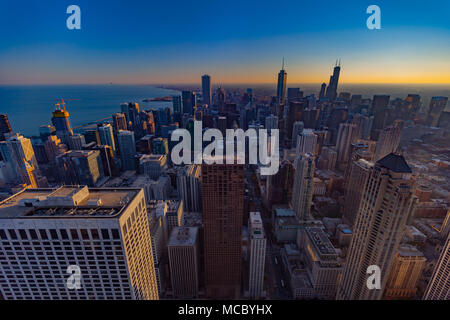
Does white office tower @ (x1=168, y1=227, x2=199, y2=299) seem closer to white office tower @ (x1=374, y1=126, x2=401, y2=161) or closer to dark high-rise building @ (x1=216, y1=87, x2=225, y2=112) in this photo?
white office tower @ (x1=374, y1=126, x2=401, y2=161)

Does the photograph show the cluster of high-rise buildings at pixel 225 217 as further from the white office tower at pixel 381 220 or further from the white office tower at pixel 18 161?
the white office tower at pixel 18 161

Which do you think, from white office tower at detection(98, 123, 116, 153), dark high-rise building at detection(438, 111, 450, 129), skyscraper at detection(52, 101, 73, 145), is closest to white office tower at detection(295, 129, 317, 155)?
dark high-rise building at detection(438, 111, 450, 129)

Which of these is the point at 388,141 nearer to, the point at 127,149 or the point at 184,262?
the point at 184,262

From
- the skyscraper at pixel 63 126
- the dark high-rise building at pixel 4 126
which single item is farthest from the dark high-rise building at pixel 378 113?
the dark high-rise building at pixel 4 126

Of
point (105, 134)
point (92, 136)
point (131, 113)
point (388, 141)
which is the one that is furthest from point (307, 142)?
point (131, 113)
